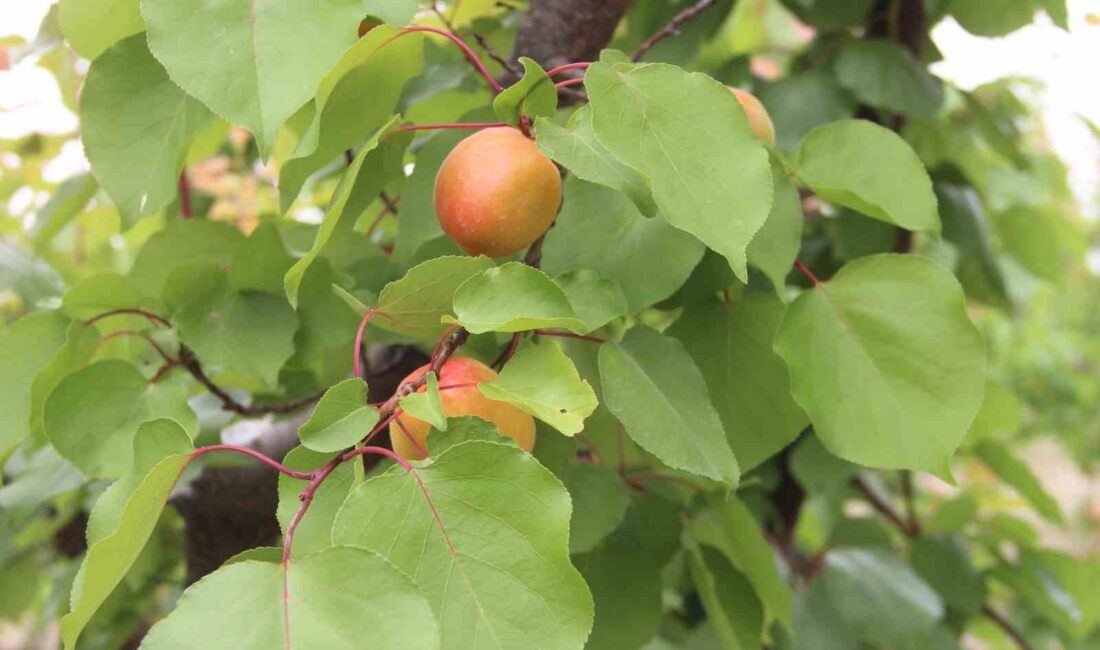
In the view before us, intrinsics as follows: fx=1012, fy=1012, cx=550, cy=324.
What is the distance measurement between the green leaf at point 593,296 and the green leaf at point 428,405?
9 cm

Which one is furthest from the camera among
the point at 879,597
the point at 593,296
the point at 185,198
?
the point at 879,597

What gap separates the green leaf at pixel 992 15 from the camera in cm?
84

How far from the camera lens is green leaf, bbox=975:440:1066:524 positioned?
1.10m

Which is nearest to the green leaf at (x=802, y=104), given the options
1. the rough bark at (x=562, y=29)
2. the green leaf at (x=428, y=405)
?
the rough bark at (x=562, y=29)

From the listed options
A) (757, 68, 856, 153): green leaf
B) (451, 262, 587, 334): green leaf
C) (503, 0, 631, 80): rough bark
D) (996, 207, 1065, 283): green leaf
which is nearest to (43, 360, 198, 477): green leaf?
(451, 262, 587, 334): green leaf

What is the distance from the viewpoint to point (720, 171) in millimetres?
423

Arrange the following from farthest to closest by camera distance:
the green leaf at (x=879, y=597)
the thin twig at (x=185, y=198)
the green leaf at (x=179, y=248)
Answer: the green leaf at (x=879, y=597)
the thin twig at (x=185, y=198)
the green leaf at (x=179, y=248)

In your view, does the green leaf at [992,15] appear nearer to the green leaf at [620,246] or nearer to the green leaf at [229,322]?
the green leaf at [620,246]

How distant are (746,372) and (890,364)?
0.08 meters

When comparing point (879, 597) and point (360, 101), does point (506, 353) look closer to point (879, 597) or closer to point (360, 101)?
point (360, 101)

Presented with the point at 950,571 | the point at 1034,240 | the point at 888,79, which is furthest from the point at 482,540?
the point at 1034,240

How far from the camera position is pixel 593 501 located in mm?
599

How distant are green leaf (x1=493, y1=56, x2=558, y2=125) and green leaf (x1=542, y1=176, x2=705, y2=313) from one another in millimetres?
A: 60

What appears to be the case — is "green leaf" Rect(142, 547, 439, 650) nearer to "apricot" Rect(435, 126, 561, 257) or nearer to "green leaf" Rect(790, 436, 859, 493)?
"apricot" Rect(435, 126, 561, 257)
